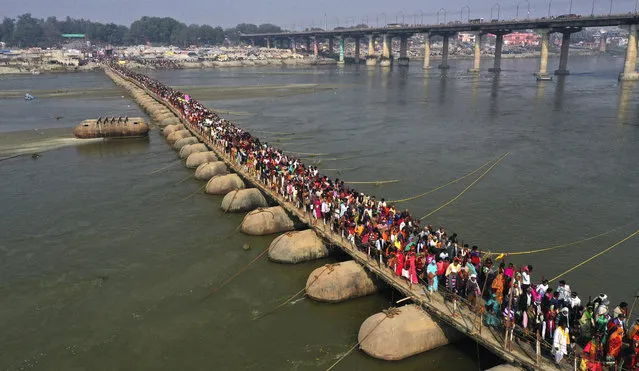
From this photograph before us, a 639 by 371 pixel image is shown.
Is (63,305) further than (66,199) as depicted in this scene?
No

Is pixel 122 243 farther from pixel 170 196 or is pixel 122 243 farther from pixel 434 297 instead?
pixel 434 297

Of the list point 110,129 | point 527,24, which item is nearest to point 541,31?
point 527,24

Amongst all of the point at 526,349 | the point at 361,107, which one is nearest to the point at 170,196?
the point at 526,349

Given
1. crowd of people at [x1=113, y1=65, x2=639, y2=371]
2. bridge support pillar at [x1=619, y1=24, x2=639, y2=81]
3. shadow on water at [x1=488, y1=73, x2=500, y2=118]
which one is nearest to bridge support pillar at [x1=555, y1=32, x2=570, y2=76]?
bridge support pillar at [x1=619, y1=24, x2=639, y2=81]

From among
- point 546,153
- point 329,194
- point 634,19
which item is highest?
point 634,19

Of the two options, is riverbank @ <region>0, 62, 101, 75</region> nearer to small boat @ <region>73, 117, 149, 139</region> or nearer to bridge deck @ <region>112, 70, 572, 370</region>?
small boat @ <region>73, 117, 149, 139</region>

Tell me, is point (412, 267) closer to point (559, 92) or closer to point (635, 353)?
point (635, 353)
